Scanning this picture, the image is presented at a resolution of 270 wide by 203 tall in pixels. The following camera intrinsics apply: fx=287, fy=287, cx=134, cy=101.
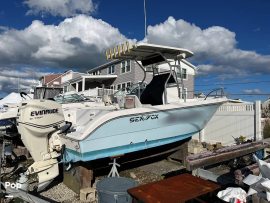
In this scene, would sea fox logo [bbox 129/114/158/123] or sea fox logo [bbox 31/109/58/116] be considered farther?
sea fox logo [bbox 129/114/158/123]

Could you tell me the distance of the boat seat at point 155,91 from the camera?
7.09m

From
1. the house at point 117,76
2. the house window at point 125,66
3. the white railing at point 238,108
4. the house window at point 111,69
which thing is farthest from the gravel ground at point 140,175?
the house window at point 111,69

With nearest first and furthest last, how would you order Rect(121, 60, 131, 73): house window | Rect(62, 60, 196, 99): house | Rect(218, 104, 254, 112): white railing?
1. Rect(218, 104, 254, 112): white railing
2. Rect(62, 60, 196, 99): house
3. Rect(121, 60, 131, 73): house window

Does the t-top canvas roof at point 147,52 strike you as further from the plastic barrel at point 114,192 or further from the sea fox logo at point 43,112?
the plastic barrel at point 114,192

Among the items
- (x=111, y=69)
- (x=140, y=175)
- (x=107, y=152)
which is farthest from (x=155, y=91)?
(x=111, y=69)

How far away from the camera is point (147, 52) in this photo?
722 centimetres

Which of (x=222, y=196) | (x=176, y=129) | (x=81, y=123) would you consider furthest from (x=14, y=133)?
Result: (x=222, y=196)

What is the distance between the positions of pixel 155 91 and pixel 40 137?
3.21 meters

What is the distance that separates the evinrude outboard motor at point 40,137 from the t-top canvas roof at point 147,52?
8.13ft

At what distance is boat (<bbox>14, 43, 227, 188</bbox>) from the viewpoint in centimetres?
504

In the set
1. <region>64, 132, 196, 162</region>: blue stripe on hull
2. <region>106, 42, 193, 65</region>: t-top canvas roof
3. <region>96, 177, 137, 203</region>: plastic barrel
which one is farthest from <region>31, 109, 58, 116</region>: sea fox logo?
<region>106, 42, 193, 65</region>: t-top canvas roof

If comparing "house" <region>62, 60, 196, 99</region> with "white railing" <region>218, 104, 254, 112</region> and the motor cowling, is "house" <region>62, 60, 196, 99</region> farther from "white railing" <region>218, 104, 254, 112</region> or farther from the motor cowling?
the motor cowling

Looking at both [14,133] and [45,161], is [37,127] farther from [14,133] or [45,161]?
[14,133]

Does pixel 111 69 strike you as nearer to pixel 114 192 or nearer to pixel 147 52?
pixel 147 52
